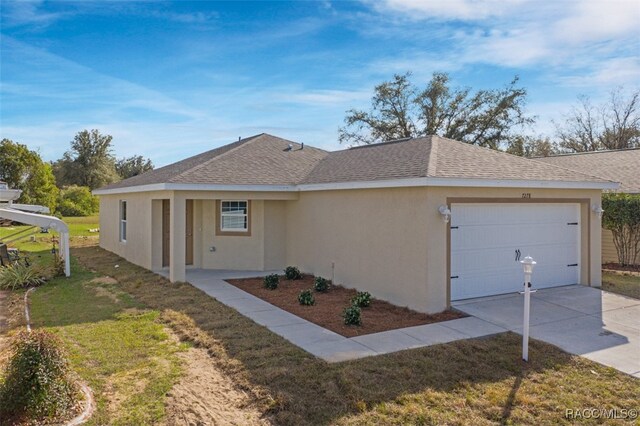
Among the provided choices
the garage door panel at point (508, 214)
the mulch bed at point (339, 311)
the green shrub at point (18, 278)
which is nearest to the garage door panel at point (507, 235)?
the garage door panel at point (508, 214)

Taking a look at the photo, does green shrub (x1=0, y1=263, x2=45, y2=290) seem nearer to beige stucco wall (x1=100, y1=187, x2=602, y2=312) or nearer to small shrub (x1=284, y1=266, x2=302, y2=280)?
beige stucco wall (x1=100, y1=187, x2=602, y2=312)

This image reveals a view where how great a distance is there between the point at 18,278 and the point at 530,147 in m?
36.7

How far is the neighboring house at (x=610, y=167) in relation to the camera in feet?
50.5

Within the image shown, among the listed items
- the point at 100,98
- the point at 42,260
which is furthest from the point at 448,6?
the point at 42,260

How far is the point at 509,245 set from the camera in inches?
391

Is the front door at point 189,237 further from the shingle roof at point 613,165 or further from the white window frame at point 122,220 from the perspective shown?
the shingle roof at point 613,165

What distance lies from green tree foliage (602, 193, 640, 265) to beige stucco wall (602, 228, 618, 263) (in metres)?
0.36

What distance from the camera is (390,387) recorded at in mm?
5309

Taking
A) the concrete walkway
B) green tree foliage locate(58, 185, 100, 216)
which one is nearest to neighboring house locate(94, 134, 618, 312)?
the concrete walkway

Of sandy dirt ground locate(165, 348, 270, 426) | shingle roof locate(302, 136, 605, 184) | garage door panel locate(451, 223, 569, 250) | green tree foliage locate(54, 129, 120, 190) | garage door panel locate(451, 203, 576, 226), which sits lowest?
sandy dirt ground locate(165, 348, 270, 426)

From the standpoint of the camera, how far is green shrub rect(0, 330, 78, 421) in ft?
14.4

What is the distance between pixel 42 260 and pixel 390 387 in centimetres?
1517

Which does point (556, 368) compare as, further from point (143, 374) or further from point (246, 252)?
point (246, 252)

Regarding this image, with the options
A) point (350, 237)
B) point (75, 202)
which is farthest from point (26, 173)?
point (350, 237)
